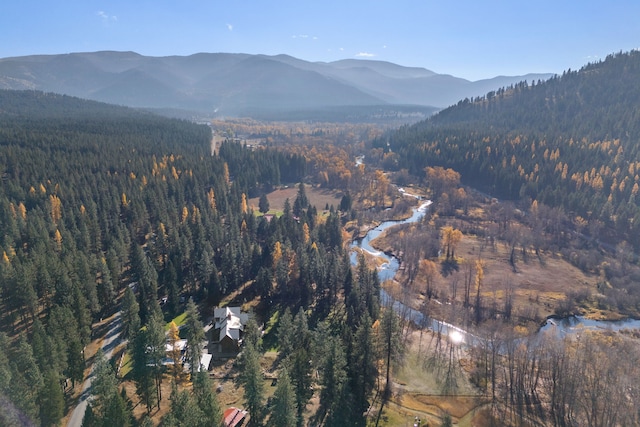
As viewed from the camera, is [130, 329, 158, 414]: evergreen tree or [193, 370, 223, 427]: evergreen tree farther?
[130, 329, 158, 414]: evergreen tree

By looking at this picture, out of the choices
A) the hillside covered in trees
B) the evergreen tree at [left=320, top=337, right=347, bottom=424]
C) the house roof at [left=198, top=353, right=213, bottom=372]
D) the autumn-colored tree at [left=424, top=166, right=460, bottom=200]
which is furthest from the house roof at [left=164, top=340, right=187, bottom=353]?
the autumn-colored tree at [left=424, top=166, right=460, bottom=200]

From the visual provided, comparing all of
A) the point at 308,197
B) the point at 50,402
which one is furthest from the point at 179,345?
the point at 308,197

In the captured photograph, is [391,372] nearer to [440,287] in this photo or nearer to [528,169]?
[440,287]

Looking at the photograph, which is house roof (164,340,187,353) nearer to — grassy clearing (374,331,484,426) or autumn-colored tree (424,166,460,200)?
grassy clearing (374,331,484,426)

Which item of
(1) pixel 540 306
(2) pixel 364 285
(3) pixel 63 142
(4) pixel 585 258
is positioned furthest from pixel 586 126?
(3) pixel 63 142

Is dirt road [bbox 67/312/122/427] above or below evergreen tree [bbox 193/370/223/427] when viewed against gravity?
below

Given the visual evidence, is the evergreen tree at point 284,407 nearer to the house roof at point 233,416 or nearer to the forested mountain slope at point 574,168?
the house roof at point 233,416

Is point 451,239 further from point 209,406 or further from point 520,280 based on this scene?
point 209,406

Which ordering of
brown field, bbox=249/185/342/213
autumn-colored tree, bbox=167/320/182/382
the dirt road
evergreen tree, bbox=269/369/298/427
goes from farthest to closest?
1. brown field, bbox=249/185/342/213
2. autumn-colored tree, bbox=167/320/182/382
3. the dirt road
4. evergreen tree, bbox=269/369/298/427

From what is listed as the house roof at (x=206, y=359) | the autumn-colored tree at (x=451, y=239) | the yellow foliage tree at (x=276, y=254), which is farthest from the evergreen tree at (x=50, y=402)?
the autumn-colored tree at (x=451, y=239)
